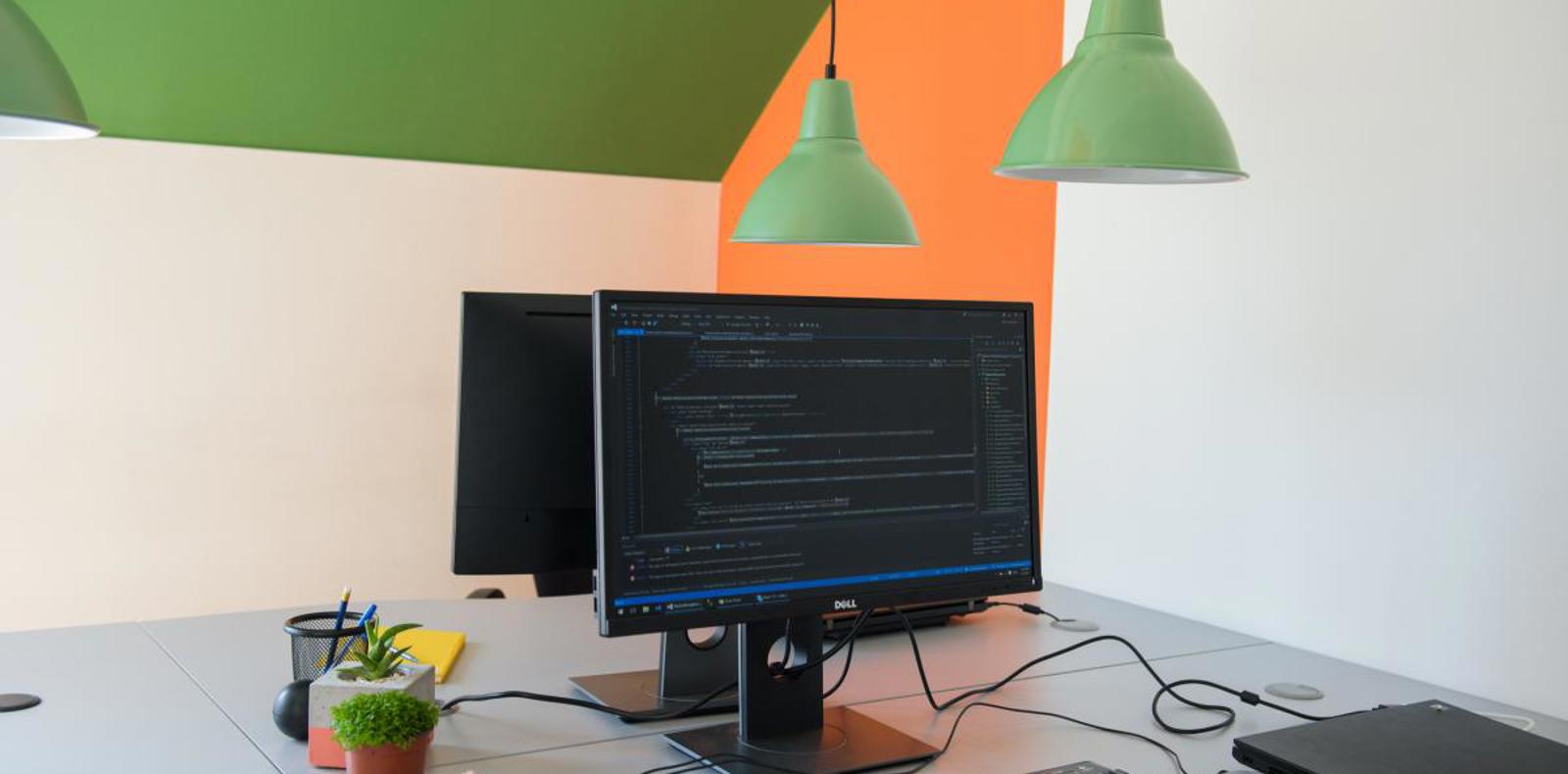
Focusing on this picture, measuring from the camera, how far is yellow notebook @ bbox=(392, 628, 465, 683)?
199cm

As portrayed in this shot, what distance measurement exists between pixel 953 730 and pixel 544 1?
270cm

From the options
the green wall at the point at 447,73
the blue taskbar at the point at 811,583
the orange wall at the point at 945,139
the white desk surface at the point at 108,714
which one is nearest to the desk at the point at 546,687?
the white desk surface at the point at 108,714

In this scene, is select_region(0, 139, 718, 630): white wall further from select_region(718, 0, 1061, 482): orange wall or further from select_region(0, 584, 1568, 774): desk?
select_region(0, 584, 1568, 774): desk

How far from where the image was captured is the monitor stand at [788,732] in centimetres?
161

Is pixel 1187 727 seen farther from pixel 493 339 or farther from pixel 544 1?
pixel 544 1

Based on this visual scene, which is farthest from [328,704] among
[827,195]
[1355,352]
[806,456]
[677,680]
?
[1355,352]

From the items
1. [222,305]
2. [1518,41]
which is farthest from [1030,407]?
[222,305]

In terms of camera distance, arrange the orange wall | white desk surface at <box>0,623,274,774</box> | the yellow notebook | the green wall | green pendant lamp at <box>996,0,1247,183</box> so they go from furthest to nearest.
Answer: the green wall, the orange wall, the yellow notebook, green pendant lamp at <box>996,0,1247,183</box>, white desk surface at <box>0,623,274,774</box>

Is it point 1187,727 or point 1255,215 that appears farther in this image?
point 1255,215

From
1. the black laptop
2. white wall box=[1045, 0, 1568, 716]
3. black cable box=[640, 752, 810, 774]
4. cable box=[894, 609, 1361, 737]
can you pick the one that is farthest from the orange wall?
black cable box=[640, 752, 810, 774]

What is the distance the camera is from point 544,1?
12.6 ft

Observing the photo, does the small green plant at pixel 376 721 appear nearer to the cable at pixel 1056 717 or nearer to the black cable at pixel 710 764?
the black cable at pixel 710 764

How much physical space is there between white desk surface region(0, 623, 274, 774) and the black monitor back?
17.0 inches

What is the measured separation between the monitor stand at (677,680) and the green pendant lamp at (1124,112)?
78 centimetres
